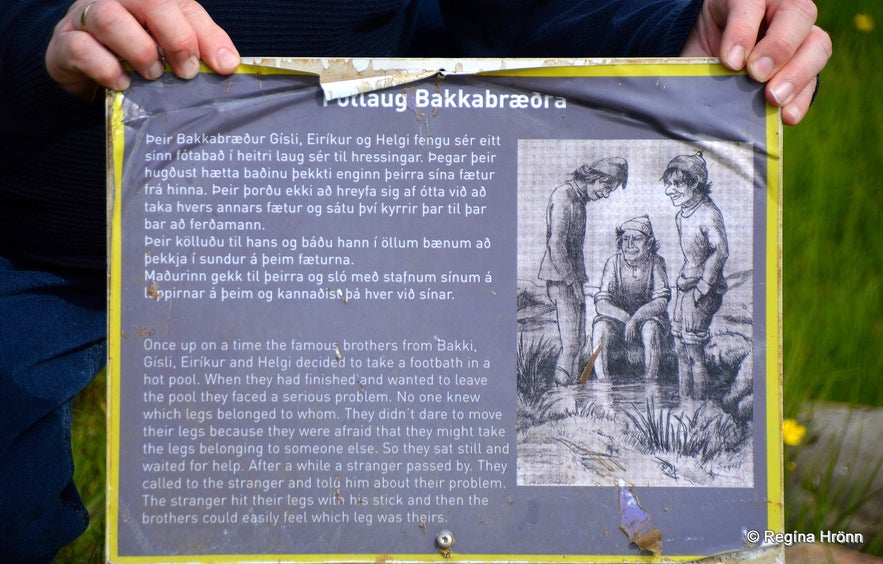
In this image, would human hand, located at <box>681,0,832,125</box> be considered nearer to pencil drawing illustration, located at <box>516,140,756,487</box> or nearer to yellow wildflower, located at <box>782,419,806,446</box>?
pencil drawing illustration, located at <box>516,140,756,487</box>

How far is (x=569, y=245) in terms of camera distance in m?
1.26

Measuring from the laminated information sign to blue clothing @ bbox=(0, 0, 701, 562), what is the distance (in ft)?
0.89

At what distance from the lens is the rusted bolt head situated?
1244 mm

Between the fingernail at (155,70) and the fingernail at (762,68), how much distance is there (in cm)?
89

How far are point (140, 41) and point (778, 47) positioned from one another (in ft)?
3.10

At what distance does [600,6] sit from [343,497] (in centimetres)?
105

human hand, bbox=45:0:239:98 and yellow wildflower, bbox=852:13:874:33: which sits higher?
yellow wildflower, bbox=852:13:874:33

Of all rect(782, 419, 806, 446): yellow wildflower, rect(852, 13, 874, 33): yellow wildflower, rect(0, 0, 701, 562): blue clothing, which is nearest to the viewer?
rect(0, 0, 701, 562): blue clothing

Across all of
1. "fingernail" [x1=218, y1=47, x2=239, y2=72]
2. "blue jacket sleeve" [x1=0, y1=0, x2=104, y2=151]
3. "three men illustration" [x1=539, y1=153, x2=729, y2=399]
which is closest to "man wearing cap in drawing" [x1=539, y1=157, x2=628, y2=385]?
"three men illustration" [x1=539, y1=153, x2=729, y2=399]

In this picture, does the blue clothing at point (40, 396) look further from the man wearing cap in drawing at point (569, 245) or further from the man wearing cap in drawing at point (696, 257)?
the man wearing cap in drawing at point (696, 257)

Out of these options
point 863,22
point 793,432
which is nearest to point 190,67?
point 793,432

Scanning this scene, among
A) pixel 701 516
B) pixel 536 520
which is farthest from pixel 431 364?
pixel 701 516

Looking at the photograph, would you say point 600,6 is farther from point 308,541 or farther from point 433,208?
point 308,541

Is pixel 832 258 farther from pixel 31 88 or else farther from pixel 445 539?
pixel 31 88
